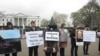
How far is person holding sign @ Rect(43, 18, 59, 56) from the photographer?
423 inches

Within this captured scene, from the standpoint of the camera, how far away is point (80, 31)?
15125 mm

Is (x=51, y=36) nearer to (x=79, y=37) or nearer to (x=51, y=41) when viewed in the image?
(x=51, y=41)

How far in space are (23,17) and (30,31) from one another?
14232cm

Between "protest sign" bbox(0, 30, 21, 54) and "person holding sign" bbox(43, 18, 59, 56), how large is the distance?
1559 millimetres

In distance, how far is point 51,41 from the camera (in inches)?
432

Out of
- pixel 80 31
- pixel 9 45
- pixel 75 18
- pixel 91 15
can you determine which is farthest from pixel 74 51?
pixel 75 18

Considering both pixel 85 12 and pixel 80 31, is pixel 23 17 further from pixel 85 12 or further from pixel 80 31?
pixel 80 31

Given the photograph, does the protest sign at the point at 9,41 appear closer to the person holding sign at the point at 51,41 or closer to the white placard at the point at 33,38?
the white placard at the point at 33,38

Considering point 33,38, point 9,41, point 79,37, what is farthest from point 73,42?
point 9,41

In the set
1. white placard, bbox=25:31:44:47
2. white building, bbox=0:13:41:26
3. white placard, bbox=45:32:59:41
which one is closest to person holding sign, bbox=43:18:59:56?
white placard, bbox=45:32:59:41

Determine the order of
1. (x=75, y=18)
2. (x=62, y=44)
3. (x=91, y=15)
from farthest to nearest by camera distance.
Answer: (x=75, y=18), (x=91, y=15), (x=62, y=44)

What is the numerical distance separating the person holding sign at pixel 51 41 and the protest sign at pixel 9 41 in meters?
1.56

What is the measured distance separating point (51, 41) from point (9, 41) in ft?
6.17

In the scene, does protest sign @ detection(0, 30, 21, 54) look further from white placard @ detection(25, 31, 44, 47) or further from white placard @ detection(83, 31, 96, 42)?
white placard @ detection(83, 31, 96, 42)
